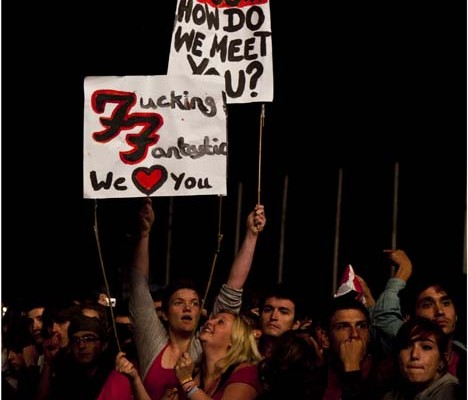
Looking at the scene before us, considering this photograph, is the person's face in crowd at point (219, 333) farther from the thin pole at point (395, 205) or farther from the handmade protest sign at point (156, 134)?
the thin pole at point (395, 205)

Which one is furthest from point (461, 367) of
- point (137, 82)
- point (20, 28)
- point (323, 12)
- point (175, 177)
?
point (20, 28)

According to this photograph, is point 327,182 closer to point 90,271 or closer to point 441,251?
point 441,251

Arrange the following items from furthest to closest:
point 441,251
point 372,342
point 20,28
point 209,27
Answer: point 20,28 < point 441,251 < point 209,27 < point 372,342

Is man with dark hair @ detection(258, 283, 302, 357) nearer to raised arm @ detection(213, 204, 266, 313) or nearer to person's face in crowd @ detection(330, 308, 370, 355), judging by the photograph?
raised arm @ detection(213, 204, 266, 313)

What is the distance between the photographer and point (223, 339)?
5516mm

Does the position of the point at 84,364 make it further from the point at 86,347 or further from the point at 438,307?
the point at 438,307

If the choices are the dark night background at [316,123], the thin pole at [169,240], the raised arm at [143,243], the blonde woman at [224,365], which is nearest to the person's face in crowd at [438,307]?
the blonde woman at [224,365]

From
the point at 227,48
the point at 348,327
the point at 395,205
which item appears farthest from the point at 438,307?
the point at 395,205

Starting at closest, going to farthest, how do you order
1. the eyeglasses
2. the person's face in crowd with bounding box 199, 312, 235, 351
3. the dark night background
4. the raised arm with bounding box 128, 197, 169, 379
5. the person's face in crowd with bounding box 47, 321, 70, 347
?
the person's face in crowd with bounding box 199, 312, 235, 351 → the raised arm with bounding box 128, 197, 169, 379 → the eyeglasses → the person's face in crowd with bounding box 47, 321, 70, 347 → the dark night background

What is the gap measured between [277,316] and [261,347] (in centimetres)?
19

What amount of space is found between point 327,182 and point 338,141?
0.59m

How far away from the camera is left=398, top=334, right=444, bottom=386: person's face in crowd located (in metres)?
4.80

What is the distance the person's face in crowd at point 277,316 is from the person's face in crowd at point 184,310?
442mm

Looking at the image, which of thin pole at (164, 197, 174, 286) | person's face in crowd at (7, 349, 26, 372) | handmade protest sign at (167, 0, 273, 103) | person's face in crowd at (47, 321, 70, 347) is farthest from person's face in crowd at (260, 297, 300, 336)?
thin pole at (164, 197, 174, 286)
